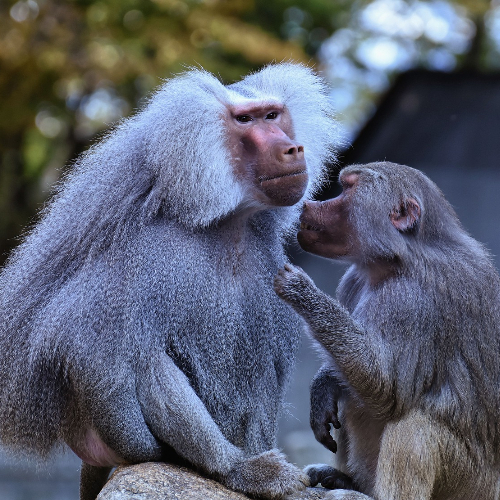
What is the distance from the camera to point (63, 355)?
360 centimetres

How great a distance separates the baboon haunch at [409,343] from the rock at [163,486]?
1.62 ft

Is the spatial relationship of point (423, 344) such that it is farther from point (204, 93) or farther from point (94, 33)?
point (94, 33)

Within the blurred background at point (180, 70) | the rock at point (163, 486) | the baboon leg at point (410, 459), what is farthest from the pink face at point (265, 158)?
the blurred background at point (180, 70)

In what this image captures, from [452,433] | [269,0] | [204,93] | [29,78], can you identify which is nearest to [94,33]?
[29,78]

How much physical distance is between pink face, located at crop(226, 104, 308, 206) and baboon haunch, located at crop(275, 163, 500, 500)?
0.32 meters

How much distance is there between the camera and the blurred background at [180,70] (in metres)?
8.72

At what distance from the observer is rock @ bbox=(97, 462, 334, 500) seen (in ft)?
11.1

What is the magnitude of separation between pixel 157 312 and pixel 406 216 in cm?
131

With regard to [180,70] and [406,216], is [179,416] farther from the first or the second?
[180,70]

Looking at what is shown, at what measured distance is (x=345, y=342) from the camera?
141 inches

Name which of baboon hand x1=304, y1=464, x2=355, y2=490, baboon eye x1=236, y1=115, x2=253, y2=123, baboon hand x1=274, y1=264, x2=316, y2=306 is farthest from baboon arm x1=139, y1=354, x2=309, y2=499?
baboon eye x1=236, y1=115, x2=253, y2=123

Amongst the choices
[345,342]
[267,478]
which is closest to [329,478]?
[267,478]

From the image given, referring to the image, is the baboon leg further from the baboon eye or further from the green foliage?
the green foliage

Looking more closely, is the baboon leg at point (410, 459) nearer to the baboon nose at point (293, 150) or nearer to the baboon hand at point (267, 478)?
the baboon hand at point (267, 478)
